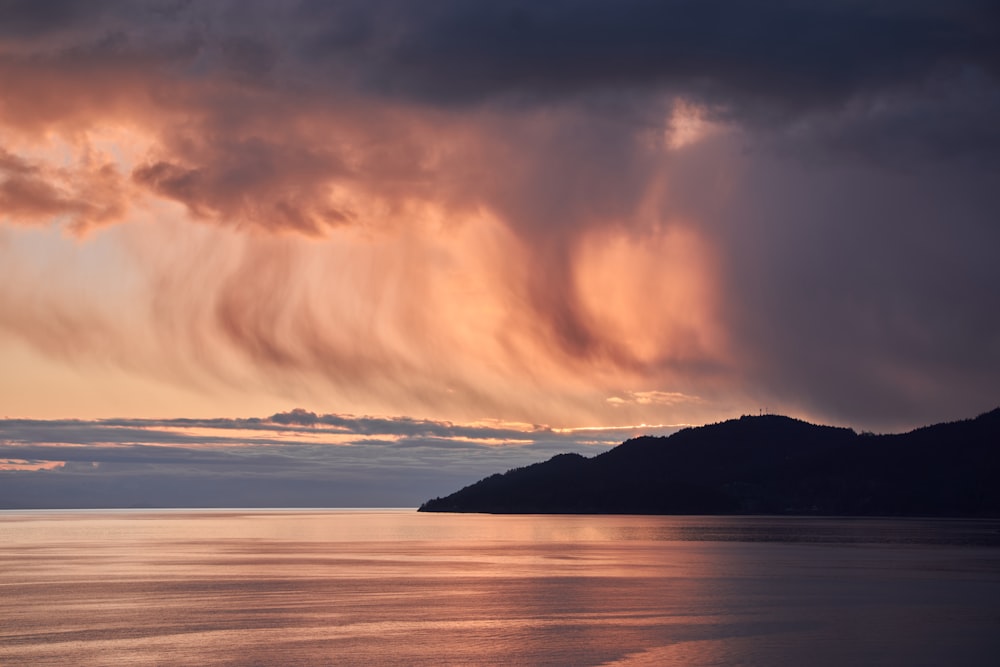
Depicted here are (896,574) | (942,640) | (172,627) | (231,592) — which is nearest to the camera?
(942,640)

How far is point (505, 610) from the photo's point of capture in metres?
68.1

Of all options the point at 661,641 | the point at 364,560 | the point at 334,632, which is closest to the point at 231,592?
the point at 334,632

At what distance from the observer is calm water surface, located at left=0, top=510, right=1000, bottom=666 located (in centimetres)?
4997

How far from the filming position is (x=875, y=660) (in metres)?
48.3

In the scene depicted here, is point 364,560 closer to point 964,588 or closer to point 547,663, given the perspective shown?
point 964,588

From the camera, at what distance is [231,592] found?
78.9m

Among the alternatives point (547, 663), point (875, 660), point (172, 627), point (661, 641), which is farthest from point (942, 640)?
point (172, 627)

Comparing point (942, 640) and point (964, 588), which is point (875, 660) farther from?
point (964, 588)

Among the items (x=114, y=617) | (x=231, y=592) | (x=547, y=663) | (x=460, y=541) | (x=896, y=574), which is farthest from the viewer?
(x=460, y=541)

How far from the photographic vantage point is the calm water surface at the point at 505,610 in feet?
164

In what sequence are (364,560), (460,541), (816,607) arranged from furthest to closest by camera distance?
(460,541)
(364,560)
(816,607)

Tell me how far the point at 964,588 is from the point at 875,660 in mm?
37858

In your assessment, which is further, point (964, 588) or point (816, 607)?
point (964, 588)

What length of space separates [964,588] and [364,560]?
6675cm
